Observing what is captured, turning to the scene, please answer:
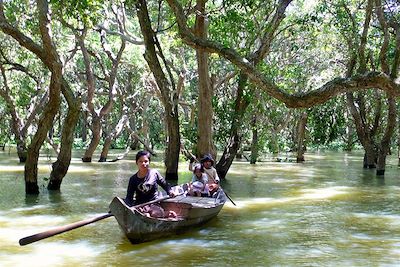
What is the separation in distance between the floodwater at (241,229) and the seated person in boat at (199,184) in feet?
2.19

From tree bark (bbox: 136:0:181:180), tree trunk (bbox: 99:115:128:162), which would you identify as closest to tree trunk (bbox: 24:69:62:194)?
tree bark (bbox: 136:0:181:180)

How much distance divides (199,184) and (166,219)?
10.0 ft

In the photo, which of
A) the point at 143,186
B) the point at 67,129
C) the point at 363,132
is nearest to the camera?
the point at 143,186

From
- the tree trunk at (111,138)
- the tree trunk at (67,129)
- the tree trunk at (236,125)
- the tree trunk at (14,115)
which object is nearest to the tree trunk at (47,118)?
the tree trunk at (67,129)

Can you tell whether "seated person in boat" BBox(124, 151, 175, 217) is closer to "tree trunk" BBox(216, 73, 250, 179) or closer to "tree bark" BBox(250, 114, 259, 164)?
"tree trunk" BBox(216, 73, 250, 179)

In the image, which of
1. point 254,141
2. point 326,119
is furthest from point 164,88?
point 326,119

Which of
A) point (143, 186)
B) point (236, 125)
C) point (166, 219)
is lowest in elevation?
point (166, 219)

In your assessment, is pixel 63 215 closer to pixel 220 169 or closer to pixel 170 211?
pixel 170 211

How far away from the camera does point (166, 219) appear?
31.1 feet

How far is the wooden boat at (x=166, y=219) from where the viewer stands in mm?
8719

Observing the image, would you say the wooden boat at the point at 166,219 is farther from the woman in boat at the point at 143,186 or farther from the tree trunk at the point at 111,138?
the tree trunk at the point at 111,138

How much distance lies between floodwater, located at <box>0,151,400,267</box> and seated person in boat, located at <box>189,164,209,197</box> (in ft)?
2.19

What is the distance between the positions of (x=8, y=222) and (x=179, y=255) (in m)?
4.37

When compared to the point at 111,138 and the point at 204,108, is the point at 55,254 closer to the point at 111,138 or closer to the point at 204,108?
the point at 204,108
